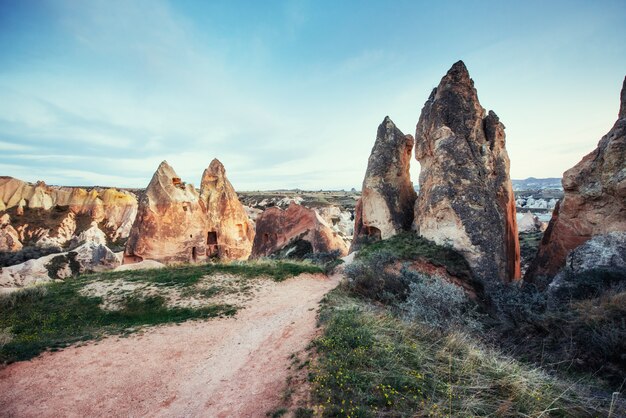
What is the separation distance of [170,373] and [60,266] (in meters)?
19.6

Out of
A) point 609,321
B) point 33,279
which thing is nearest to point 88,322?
point 609,321

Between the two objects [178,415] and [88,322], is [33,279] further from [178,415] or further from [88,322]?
[178,415]

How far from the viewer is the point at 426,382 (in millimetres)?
4004

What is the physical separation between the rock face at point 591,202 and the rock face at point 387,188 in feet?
18.2

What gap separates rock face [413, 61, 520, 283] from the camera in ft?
35.5

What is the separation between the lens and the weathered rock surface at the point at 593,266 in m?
7.16

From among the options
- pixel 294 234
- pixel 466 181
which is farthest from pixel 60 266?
pixel 466 181

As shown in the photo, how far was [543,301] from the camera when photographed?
7309 mm

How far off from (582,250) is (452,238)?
3628 mm

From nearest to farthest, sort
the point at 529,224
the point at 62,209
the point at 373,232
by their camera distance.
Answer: the point at 373,232, the point at 529,224, the point at 62,209

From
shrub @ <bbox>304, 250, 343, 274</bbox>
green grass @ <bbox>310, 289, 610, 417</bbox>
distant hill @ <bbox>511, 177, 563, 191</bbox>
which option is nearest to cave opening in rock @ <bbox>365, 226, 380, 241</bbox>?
shrub @ <bbox>304, 250, 343, 274</bbox>

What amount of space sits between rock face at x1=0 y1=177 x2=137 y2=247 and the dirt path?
43.7m

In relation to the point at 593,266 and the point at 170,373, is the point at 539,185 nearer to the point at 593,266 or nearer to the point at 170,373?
the point at 593,266

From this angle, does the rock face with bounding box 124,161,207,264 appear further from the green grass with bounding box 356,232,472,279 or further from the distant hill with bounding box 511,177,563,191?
the distant hill with bounding box 511,177,563,191
